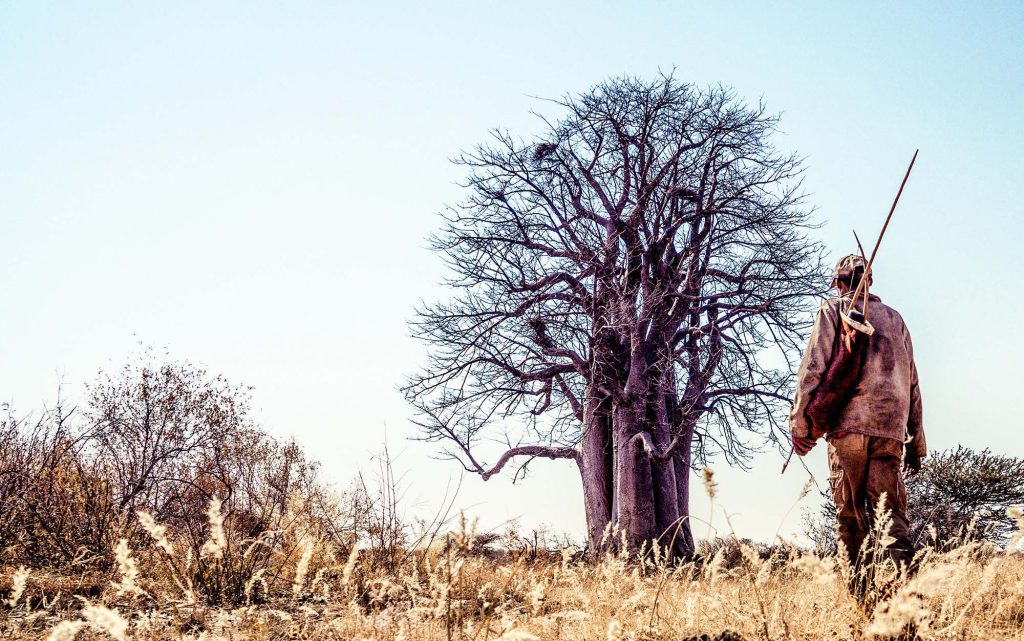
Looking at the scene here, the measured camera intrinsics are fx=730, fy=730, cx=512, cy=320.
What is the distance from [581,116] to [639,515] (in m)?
5.73

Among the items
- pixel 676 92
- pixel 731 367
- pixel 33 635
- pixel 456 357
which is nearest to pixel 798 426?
pixel 33 635

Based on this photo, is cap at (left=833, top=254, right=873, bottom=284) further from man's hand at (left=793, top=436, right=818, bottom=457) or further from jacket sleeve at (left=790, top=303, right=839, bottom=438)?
man's hand at (left=793, top=436, right=818, bottom=457)

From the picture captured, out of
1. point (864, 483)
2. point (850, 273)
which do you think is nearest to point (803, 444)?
point (864, 483)

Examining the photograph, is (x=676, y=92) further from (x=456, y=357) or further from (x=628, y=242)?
(x=456, y=357)

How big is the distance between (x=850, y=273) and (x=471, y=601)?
3.14 metres

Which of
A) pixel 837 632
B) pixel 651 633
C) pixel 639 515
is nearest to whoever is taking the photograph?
pixel 837 632

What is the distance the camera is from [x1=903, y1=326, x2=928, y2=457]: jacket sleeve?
4141 millimetres

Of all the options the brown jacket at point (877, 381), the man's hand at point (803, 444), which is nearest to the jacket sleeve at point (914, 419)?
the brown jacket at point (877, 381)

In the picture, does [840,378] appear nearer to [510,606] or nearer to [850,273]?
[850,273]

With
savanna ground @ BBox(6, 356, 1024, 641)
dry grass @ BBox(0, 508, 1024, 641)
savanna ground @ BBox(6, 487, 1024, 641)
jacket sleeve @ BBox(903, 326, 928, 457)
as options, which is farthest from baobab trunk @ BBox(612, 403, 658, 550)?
jacket sleeve @ BBox(903, 326, 928, 457)

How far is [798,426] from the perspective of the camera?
3.99 metres

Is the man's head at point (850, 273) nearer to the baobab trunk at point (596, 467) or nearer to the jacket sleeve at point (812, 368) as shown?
the jacket sleeve at point (812, 368)

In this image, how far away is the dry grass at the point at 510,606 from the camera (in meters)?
2.47

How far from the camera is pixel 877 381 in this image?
3.89m
